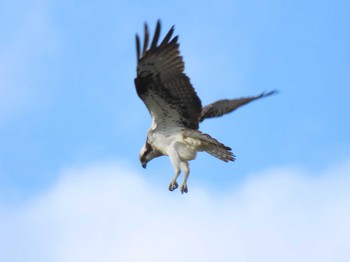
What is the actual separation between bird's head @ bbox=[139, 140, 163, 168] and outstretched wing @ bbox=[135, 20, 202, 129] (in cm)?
58

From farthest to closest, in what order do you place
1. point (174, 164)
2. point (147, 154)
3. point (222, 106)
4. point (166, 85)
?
point (222, 106), point (147, 154), point (174, 164), point (166, 85)

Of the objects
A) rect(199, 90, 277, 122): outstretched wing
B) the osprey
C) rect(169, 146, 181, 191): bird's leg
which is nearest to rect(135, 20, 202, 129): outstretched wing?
the osprey

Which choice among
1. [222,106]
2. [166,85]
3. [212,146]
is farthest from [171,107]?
[222,106]

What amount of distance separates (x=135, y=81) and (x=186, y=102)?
2.89 feet

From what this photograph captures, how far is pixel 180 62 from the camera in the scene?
13.8 metres

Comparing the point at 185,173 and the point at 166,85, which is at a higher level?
the point at 166,85

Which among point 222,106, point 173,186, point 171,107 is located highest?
point 222,106

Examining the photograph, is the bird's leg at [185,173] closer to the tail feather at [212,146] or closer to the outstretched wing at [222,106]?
the tail feather at [212,146]

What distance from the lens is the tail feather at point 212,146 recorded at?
46.6ft

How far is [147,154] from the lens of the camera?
15.2 metres

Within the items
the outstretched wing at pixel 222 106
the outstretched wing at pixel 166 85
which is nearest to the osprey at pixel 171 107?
the outstretched wing at pixel 166 85

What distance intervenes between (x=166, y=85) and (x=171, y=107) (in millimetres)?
473

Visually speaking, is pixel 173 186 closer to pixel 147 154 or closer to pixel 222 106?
pixel 147 154

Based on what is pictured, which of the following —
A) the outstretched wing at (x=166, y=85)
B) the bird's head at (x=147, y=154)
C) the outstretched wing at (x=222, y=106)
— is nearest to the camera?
the outstretched wing at (x=166, y=85)
